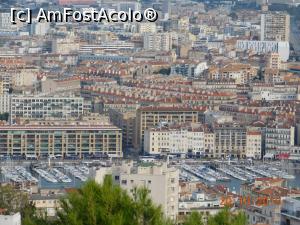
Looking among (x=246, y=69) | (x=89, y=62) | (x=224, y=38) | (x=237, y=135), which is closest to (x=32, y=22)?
(x=224, y=38)

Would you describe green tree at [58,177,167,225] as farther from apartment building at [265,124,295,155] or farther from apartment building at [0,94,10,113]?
apartment building at [0,94,10,113]

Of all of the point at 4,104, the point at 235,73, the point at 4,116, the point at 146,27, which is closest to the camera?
the point at 4,116

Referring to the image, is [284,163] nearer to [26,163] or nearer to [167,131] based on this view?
[167,131]

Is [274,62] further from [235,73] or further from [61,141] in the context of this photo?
[61,141]

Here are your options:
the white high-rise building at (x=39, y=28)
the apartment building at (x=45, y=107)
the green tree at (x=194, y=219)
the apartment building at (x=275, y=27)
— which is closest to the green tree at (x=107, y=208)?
the green tree at (x=194, y=219)

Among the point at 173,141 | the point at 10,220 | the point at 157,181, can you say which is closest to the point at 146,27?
the point at 173,141
